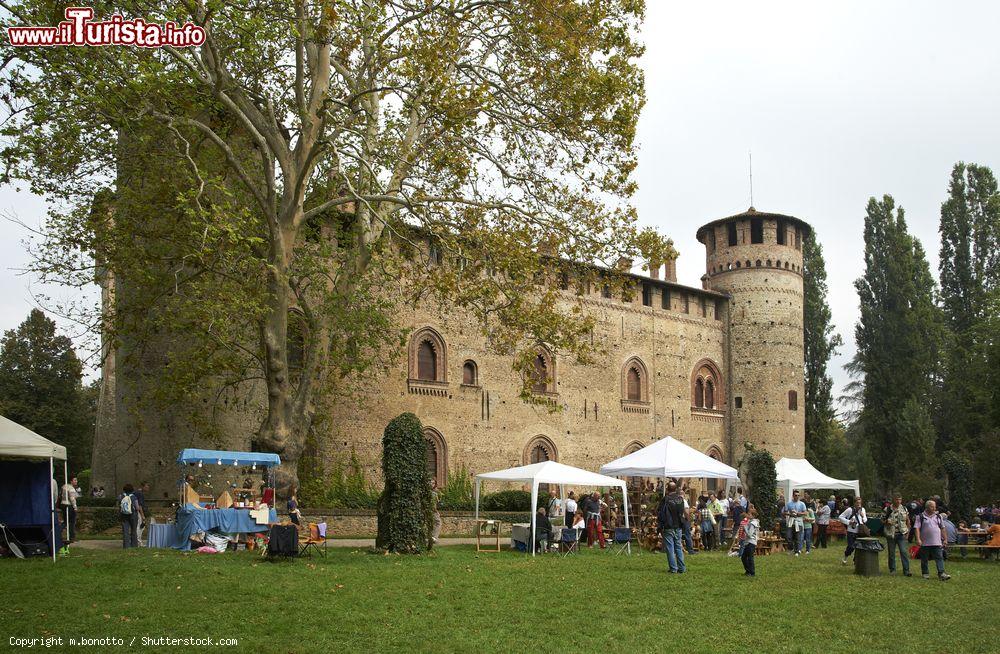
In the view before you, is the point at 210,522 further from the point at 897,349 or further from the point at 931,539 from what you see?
the point at 897,349

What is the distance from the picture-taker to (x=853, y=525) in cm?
1688

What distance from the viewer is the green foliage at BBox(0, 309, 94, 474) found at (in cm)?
3900

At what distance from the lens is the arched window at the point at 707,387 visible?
1427 inches

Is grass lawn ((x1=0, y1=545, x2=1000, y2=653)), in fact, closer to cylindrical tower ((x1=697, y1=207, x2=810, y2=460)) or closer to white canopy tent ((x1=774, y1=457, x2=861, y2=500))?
white canopy tent ((x1=774, y1=457, x2=861, y2=500))

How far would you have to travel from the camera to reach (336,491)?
24688mm

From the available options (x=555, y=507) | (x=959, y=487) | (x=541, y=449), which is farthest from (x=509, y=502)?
(x=959, y=487)

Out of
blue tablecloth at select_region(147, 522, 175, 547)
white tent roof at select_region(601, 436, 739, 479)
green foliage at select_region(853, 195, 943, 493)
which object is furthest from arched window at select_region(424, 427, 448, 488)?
green foliage at select_region(853, 195, 943, 493)

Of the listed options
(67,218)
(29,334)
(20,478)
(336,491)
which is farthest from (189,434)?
(29,334)

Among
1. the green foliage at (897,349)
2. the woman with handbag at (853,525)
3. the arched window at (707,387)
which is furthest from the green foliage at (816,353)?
the woman with handbag at (853,525)

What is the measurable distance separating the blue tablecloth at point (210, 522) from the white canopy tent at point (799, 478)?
15.0m

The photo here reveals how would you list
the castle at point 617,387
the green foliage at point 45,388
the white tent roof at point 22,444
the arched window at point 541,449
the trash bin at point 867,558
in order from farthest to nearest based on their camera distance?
the green foliage at point 45,388 < the arched window at point 541,449 < the castle at point 617,387 < the trash bin at point 867,558 < the white tent roof at point 22,444

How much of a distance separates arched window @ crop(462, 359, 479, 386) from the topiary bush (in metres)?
13.2

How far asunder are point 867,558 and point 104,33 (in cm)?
1500

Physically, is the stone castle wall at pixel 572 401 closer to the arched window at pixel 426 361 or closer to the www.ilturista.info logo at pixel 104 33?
the arched window at pixel 426 361
